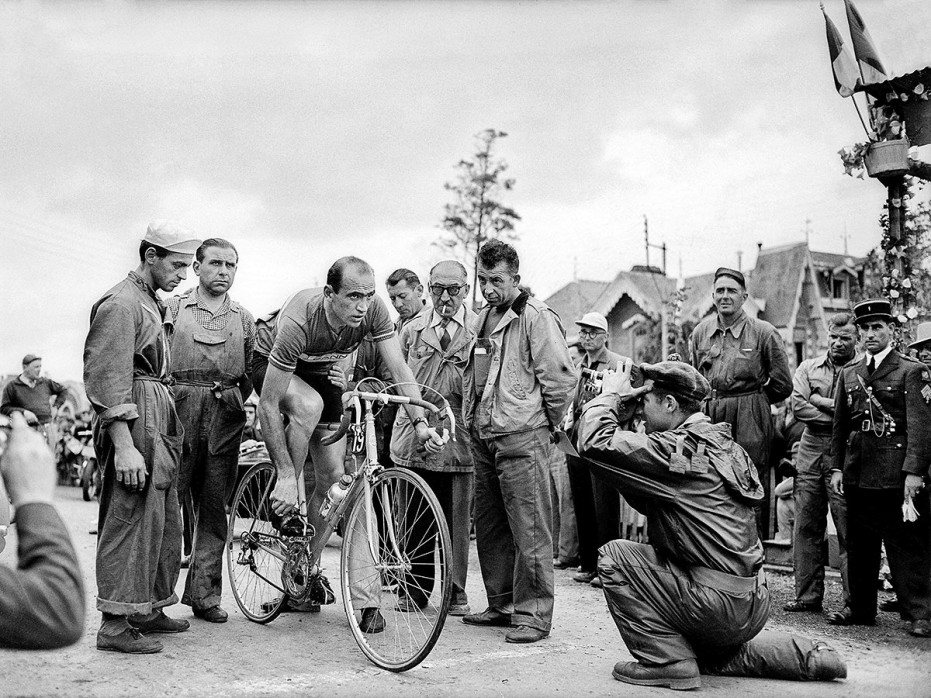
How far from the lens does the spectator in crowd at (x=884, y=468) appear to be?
5.42m

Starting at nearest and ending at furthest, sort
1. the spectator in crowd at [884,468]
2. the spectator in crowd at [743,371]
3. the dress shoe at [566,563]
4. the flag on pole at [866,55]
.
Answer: the spectator in crowd at [884,468]
the spectator in crowd at [743,371]
the flag on pole at [866,55]
the dress shoe at [566,563]

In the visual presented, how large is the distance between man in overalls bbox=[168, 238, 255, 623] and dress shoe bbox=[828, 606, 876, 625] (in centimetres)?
373

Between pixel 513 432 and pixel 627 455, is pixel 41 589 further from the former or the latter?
pixel 513 432

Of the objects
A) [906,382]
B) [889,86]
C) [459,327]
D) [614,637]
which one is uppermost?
[889,86]

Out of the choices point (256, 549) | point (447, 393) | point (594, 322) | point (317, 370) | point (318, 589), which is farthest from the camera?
point (594, 322)

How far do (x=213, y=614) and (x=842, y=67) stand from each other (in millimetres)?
6230

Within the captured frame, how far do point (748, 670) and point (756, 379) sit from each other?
111 inches

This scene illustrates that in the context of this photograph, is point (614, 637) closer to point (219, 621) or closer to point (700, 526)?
point (700, 526)

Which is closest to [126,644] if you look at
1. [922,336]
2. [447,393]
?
[447,393]

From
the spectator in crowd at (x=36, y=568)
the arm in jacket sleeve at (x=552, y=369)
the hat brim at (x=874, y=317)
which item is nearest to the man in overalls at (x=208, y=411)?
the arm in jacket sleeve at (x=552, y=369)

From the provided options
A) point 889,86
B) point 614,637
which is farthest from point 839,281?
point 614,637

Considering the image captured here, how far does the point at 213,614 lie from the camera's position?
17.7 ft

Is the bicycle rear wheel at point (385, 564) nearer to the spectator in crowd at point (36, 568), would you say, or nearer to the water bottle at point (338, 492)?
the water bottle at point (338, 492)

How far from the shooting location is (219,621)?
5.37 meters
